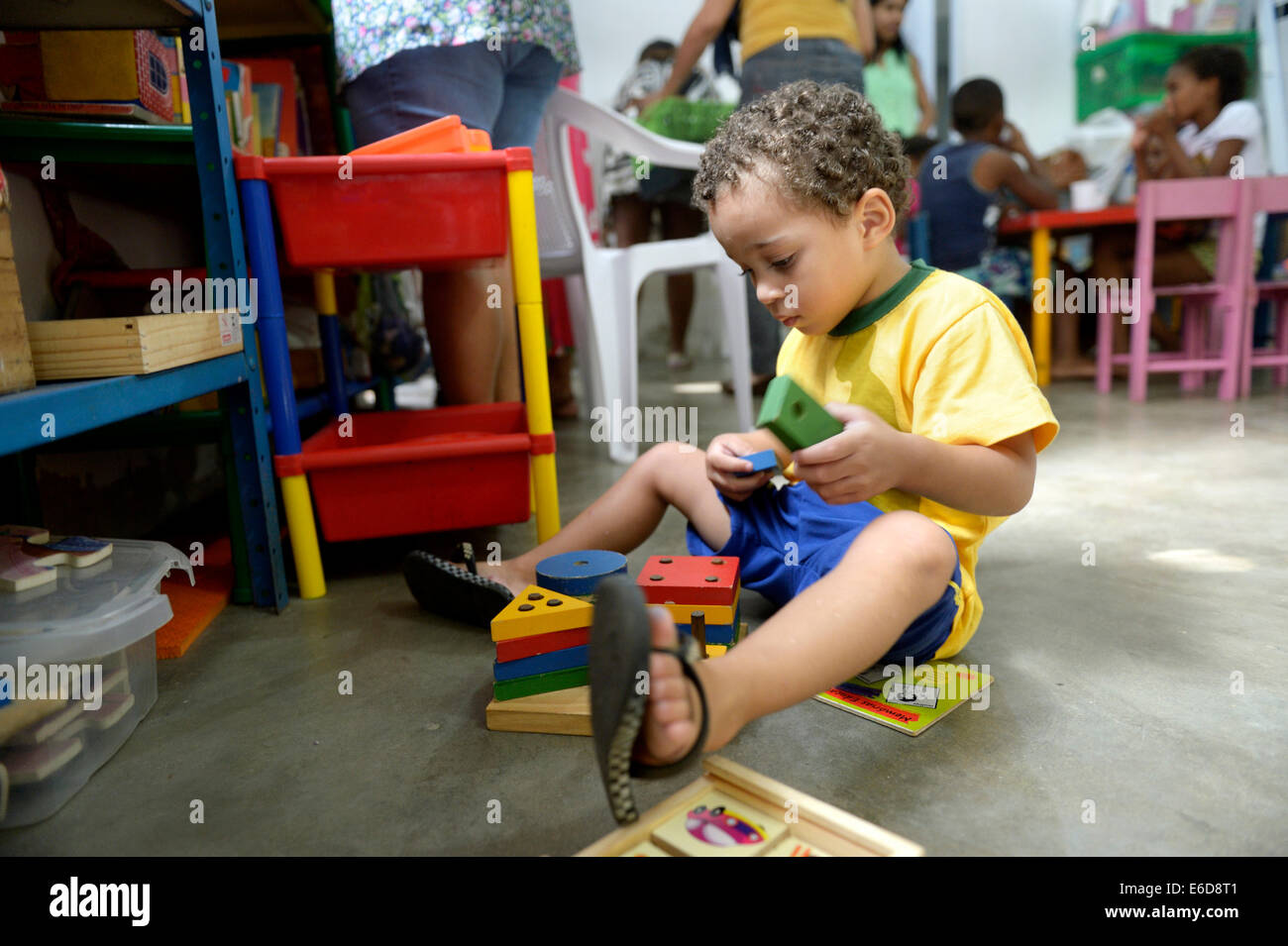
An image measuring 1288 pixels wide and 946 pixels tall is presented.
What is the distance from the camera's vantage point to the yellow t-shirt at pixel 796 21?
7.47 ft

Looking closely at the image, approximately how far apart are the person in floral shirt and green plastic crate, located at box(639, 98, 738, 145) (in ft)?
3.69

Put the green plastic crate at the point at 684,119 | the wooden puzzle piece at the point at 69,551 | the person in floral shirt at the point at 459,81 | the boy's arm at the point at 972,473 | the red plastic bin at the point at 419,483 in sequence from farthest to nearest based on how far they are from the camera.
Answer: the green plastic crate at the point at 684,119 → the person in floral shirt at the point at 459,81 → the red plastic bin at the point at 419,483 → the wooden puzzle piece at the point at 69,551 → the boy's arm at the point at 972,473

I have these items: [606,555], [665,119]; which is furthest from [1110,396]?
[606,555]

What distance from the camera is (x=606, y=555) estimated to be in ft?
3.51

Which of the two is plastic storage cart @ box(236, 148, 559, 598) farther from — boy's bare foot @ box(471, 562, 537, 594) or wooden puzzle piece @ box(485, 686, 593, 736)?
wooden puzzle piece @ box(485, 686, 593, 736)

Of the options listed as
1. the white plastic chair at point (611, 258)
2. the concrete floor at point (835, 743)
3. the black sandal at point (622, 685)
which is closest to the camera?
the black sandal at point (622, 685)

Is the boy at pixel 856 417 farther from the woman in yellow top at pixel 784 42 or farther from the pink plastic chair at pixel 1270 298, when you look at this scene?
the pink plastic chair at pixel 1270 298

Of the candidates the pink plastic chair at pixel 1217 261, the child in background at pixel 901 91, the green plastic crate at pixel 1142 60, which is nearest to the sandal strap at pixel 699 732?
the pink plastic chair at pixel 1217 261

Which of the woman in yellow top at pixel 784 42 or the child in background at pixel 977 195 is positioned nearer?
the woman in yellow top at pixel 784 42

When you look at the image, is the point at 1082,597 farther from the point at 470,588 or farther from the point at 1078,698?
the point at 470,588

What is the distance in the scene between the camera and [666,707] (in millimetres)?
604

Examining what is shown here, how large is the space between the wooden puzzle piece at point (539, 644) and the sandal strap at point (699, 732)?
0.28 m

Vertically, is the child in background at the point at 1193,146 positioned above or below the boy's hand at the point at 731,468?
above

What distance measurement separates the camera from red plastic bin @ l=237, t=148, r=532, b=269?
3.98ft
